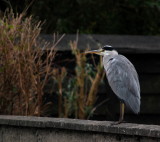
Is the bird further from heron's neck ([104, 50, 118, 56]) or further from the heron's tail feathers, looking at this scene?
heron's neck ([104, 50, 118, 56])

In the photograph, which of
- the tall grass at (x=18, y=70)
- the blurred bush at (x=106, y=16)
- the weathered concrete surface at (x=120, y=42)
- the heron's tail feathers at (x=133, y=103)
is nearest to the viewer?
the heron's tail feathers at (x=133, y=103)

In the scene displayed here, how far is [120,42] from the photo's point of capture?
9414 millimetres

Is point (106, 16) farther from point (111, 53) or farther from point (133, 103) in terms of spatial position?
point (133, 103)

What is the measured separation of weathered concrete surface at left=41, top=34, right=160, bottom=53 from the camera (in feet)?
29.0

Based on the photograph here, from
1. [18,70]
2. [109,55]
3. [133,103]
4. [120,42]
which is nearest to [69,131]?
[133,103]

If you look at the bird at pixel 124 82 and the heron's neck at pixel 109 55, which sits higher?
the heron's neck at pixel 109 55

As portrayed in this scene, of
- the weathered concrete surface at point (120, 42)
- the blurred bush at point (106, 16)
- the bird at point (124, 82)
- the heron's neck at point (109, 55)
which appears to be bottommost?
the bird at point (124, 82)

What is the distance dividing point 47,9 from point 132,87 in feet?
24.5

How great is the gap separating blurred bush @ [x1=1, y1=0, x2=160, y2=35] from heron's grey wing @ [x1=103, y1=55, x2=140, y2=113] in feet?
23.5

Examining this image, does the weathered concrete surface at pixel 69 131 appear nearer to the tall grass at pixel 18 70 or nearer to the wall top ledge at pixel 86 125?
the wall top ledge at pixel 86 125

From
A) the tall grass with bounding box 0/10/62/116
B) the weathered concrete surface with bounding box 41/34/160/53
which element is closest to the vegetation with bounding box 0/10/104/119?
the tall grass with bounding box 0/10/62/116

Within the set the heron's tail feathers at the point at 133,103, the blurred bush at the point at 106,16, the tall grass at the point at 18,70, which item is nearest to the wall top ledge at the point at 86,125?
the heron's tail feathers at the point at 133,103

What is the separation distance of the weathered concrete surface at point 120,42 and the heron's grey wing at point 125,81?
10.2 feet

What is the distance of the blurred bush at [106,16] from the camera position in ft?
42.7
